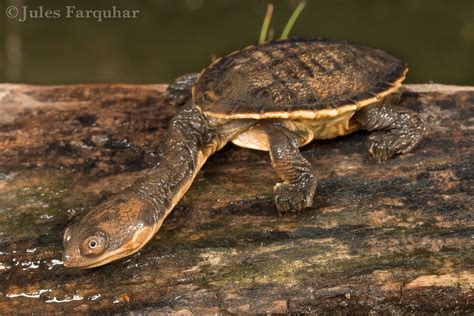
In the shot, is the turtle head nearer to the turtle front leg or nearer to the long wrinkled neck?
the long wrinkled neck

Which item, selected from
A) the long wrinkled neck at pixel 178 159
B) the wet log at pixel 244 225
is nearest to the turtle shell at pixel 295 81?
the long wrinkled neck at pixel 178 159

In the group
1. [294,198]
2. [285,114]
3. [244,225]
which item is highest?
[285,114]

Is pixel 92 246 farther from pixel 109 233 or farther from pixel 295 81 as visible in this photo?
pixel 295 81

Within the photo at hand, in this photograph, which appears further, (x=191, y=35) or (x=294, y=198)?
(x=191, y=35)

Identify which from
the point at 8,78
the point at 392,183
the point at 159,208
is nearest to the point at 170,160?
the point at 159,208

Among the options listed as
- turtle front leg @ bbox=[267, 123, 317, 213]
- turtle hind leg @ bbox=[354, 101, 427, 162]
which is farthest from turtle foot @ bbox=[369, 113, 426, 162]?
turtle front leg @ bbox=[267, 123, 317, 213]

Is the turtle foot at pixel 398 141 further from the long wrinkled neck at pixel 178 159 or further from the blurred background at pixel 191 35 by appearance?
the blurred background at pixel 191 35

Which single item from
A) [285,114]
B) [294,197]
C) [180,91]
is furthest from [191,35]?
[294,197]
